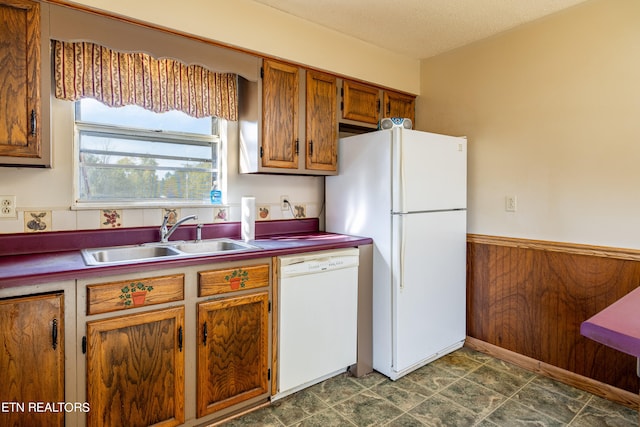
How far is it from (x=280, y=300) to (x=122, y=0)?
1.79 meters

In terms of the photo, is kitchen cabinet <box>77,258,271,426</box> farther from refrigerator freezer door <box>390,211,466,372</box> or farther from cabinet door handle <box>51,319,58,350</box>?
refrigerator freezer door <box>390,211,466,372</box>

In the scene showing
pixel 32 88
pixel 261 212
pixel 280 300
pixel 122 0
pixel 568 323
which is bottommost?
pixel 568 323

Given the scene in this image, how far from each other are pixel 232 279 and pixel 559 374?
222 cm

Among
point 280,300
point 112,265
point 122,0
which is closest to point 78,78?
point 122,0

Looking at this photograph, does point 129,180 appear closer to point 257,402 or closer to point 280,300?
point 280,300

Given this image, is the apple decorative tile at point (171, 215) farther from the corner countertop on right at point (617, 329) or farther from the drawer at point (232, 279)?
the corner countertop on right at point (617, 329)

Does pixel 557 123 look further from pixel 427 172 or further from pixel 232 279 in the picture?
pixel 232 279

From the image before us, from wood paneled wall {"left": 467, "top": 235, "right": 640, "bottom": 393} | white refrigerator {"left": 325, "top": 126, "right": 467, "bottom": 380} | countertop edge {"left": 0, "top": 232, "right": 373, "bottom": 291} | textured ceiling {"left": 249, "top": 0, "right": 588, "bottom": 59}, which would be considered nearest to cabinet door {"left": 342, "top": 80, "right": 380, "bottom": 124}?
white refrigerator {"left": 325, "top": 126, "right": 467, "bottom": 380}

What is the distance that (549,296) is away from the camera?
248 cm

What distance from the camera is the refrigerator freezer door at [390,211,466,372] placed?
7.82ft

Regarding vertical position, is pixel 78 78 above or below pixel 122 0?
below

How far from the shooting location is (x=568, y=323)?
238 centimetres

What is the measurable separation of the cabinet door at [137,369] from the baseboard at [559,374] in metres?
2.21

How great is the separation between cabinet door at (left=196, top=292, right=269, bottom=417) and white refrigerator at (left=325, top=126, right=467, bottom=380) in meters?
0.86
